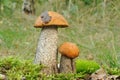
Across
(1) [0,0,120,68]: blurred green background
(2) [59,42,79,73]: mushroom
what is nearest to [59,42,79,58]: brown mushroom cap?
(2) [59,42,79,73]: mushroom

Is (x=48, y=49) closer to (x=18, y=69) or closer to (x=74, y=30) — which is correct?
(x=18, y=69)

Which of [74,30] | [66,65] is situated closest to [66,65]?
[66,65]

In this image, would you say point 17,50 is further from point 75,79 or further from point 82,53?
point 75,79

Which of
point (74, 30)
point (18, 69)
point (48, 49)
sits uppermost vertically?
point (74, 30)

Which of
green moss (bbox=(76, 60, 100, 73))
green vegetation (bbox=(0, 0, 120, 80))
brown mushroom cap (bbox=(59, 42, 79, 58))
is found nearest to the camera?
brown mushroom cap (bbox=(59, 42, 79, 58))

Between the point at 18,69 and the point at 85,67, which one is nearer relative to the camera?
the point at 18,69

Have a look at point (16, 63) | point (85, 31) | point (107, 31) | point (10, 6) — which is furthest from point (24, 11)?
point (16, 63)

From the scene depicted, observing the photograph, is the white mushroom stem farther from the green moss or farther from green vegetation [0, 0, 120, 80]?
green vegetation [0, 0, 120, 80]

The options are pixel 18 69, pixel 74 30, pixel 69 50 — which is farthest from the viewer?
pixel 74 30
